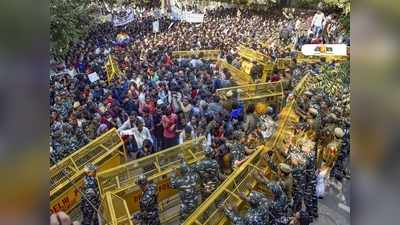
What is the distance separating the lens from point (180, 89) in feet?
13.9

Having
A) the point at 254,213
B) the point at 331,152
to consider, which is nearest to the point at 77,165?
the point at 254,213

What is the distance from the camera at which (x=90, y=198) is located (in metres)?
4.09

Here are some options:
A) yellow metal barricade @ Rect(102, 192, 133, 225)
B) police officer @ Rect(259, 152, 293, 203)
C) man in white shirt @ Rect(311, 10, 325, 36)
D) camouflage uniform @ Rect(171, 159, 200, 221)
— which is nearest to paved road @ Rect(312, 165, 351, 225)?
police officer @ Rect(259, 152, 293, 203)

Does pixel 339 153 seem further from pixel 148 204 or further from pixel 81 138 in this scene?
pixel 81 138

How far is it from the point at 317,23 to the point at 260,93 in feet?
2.40

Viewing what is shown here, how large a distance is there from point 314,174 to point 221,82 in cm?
106

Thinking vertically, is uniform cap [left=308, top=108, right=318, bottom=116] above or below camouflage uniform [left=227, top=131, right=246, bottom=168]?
above

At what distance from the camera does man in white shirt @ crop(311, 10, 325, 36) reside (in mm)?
4254

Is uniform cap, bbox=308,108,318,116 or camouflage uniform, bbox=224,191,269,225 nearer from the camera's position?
camouflage uniform, bbox=224,191,269,225

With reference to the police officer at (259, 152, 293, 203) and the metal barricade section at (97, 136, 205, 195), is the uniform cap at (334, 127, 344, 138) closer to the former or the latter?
the police officer at (259, 152, 293, 203)

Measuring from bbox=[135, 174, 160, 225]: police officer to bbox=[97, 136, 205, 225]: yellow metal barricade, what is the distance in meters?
0.04
